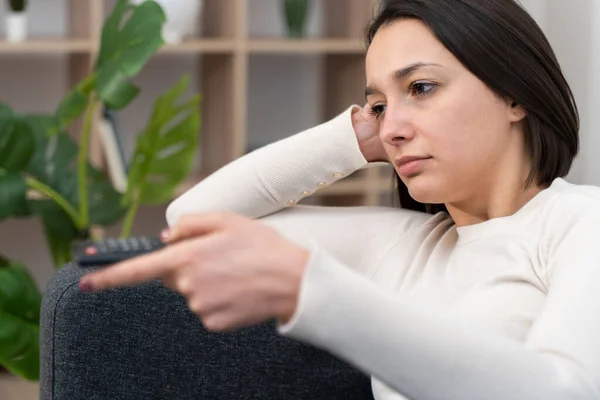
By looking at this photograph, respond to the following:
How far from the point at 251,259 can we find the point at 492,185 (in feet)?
1.87

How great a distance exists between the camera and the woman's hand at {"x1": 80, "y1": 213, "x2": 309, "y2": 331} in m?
0.83

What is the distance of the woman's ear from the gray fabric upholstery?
A: 43 cm

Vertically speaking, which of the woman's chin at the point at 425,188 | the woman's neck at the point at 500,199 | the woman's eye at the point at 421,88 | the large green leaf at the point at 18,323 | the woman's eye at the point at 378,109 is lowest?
the large green leaf at the point at 18,323

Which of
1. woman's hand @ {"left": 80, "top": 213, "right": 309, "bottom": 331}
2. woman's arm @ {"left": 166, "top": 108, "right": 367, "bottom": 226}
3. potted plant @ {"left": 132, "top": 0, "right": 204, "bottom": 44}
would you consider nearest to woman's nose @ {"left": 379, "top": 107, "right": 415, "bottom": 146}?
woman's arm @ {"left": 166, "top": 108, "right": 367, "bottom": 226}

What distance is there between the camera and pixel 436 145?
125cm

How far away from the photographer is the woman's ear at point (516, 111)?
4.26ft

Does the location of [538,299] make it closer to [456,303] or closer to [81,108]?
[456,303]

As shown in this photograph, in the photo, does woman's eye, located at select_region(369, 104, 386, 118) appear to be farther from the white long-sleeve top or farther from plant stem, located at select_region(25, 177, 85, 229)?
plant stem, located at select_region(25, 177, 85, 229)

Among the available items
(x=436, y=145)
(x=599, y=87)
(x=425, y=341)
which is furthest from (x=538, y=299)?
(x=599, y=87)

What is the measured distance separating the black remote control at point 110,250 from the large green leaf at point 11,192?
1353mm

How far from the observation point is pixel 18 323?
2.18 m

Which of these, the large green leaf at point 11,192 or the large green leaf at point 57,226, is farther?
the large green leaf at point 57,226

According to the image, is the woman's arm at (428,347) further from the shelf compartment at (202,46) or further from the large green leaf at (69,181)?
the shelf compartment at (202,46)

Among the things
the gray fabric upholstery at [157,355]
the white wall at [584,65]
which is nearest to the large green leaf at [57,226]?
the gray fabric upholstery at [157,355]
